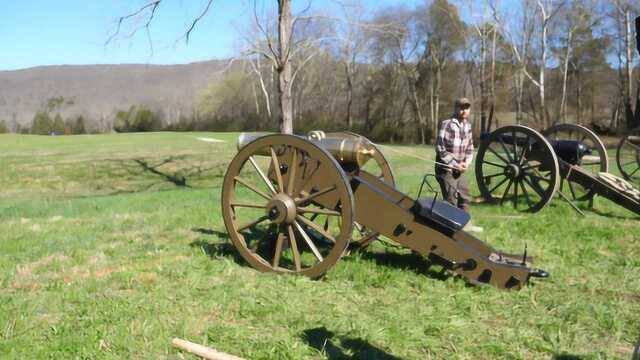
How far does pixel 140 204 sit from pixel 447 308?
6394 millimetres

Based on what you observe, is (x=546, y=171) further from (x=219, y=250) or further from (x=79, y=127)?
(x=79, y=127)

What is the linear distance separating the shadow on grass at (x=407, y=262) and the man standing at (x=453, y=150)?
4.17 feet

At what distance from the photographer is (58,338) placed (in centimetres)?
362

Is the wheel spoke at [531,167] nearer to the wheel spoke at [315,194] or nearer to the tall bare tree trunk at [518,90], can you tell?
the wheel spoke at [315,194]

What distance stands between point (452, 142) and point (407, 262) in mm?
1819

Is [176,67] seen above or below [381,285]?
above

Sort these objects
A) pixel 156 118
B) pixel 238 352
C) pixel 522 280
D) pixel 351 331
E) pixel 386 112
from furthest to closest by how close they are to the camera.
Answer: pixel 156 118, pixel 386 112, pixel 522 280, pixel 351 331, pixel 238 352

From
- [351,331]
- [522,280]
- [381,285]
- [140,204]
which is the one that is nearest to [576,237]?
[522,280]

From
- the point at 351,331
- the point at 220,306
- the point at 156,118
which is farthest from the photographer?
the point at 156,118

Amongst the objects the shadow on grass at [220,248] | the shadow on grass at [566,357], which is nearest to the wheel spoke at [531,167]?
the shadow on grass at [220,248]

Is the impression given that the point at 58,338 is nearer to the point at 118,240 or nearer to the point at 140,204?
the point at 118,240

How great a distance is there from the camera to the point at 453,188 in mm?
6629

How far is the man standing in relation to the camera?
662 cm

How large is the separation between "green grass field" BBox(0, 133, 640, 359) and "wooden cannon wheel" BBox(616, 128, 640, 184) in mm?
4780
